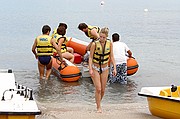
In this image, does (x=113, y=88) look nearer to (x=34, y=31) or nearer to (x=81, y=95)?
(x=81, y=95)

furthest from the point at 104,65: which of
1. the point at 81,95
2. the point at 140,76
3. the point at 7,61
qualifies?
the point at 7,61

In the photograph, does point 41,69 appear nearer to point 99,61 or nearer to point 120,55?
point 120,55

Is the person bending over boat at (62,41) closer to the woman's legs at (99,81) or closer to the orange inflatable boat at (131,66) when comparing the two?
the orange inflatable boat at (131,66)

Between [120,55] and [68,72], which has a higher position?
[120,55]

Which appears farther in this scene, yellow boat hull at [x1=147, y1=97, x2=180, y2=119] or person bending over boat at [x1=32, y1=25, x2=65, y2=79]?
person bending over boat at [x1=32, y1=25, x2=65, y2=79]

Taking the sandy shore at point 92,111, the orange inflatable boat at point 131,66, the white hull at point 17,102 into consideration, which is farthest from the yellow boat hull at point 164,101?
the orange inflatable boat at point 131,66

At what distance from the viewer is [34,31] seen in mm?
27531

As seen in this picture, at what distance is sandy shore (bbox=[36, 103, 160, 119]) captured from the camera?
7.71 meters

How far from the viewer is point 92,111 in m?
8.23

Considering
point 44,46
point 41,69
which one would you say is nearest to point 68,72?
point 41,69

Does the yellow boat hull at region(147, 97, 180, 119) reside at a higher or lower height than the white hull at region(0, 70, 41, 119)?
lower

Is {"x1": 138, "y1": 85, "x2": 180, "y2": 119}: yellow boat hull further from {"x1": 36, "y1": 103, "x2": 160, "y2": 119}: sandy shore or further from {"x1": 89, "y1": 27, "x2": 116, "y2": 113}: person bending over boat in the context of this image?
{"x1": 89, "y1": 27, "x2": 116, "y2": 113}: person bending over boat

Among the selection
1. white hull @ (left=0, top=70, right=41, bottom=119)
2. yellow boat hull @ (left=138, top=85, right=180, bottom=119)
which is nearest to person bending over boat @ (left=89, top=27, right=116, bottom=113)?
yellow boat hull @ (left=138, top=85, right=180, bottom=119)

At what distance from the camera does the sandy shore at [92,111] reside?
7.71 m
